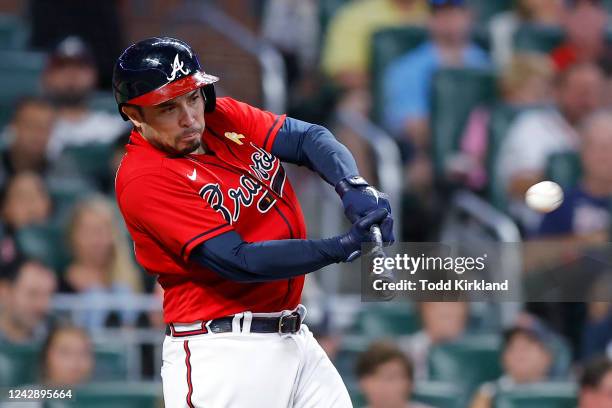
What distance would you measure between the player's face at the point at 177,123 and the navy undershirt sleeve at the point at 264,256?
254 millimetres

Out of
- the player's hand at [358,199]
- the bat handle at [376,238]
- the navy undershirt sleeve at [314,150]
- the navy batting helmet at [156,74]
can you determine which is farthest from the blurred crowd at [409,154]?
the navy batting helmet at [156,74]

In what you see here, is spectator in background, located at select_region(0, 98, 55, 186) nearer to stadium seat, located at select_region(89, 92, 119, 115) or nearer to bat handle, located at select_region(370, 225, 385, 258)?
stadium seat, located at select_region(89, 92, 119, 115)

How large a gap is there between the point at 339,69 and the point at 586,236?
1.59 meters

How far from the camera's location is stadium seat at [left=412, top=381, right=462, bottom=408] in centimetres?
412

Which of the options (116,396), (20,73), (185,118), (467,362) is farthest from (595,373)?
(20,73)

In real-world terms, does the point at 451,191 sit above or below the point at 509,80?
below

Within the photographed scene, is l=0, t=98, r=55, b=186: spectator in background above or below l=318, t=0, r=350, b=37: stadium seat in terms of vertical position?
below

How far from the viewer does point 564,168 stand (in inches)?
195

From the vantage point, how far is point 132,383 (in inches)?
156

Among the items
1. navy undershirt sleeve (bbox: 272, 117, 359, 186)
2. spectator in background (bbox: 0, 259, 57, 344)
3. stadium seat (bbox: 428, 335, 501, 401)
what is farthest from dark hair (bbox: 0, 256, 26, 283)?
navy undershirt sleeve (bbox: 272, 117, 359, 186)

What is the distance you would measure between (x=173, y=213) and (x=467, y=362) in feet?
7.20

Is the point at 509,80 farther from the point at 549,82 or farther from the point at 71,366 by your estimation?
the point at 71,366

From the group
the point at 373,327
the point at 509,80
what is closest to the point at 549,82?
the point at 509,80

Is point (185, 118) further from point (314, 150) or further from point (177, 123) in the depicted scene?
point (314, 150)
